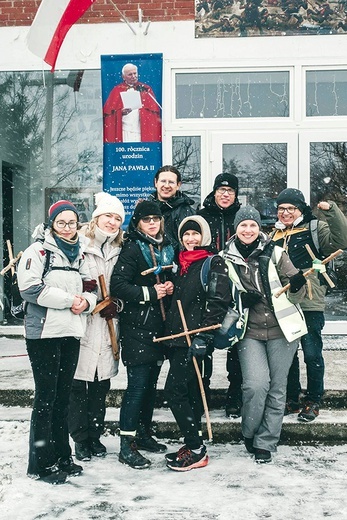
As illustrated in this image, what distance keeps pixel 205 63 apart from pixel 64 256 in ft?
15.2

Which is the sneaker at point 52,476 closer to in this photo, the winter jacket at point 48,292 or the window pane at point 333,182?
the winter jacket at point 48,292

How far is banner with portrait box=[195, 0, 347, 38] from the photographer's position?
25.9ft

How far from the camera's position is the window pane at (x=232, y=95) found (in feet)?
26.4

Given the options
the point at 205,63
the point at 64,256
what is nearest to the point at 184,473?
the point at 64,256

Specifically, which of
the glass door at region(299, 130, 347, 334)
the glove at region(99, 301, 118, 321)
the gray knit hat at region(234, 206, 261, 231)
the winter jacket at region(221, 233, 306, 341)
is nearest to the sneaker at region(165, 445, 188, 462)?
the winter jacket at region(221, 233, 306, 341)

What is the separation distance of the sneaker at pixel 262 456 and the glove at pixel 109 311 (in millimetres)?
1475

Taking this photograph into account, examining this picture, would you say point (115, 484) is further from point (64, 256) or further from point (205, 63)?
point (205, 63)

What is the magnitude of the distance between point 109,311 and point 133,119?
4.07 m

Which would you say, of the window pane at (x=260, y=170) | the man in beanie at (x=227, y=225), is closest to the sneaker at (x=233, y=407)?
the man in beanie at (x=227, y=225)

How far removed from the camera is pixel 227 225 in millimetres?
5449

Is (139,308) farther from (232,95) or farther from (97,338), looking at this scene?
(232,95)

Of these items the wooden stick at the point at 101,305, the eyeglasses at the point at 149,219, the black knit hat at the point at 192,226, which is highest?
the eyeglasses at the point at 149,219

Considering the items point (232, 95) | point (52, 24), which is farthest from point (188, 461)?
point (52, 24)

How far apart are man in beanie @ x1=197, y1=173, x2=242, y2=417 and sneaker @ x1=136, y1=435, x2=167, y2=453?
684 millimetres
